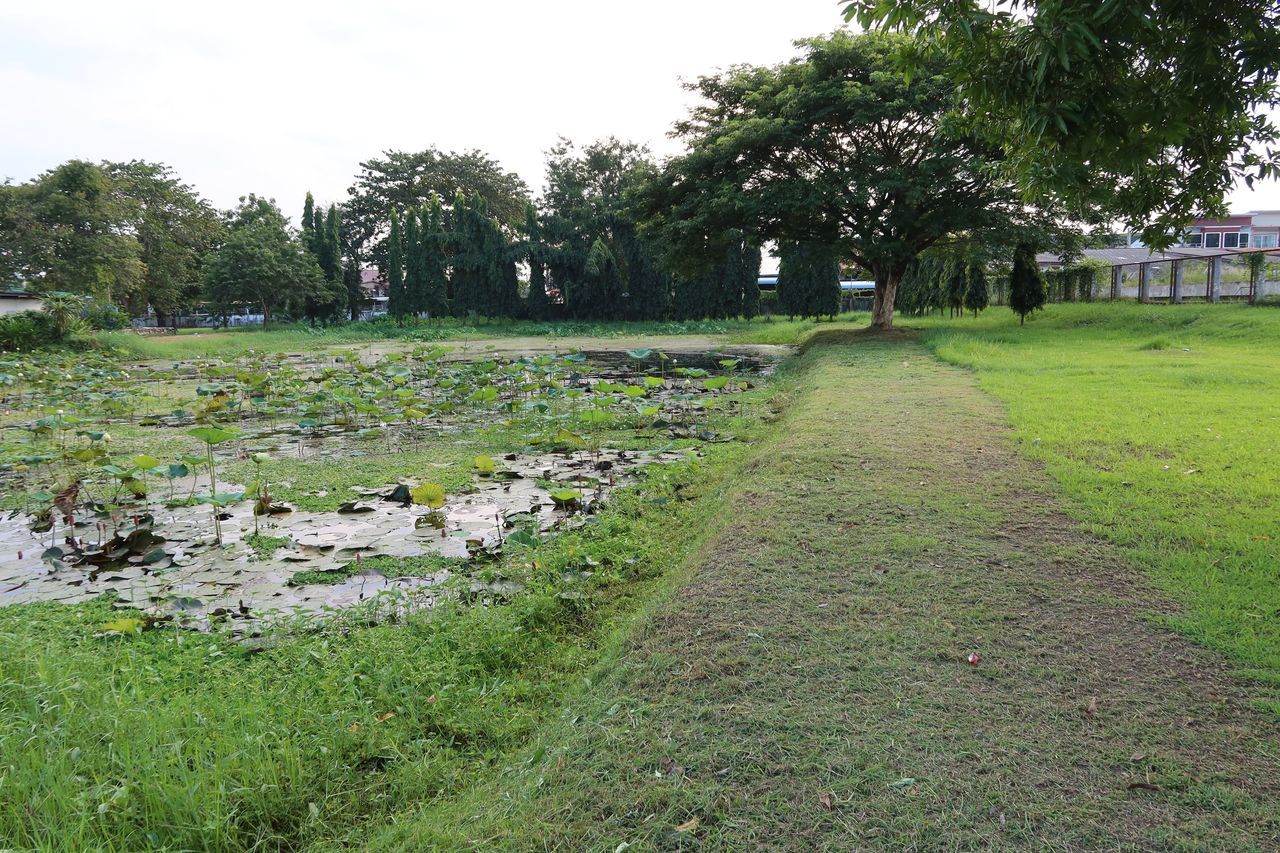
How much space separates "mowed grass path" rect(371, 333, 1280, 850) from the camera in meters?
1.84

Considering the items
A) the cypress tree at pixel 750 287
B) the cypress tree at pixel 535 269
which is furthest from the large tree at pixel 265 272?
the cypress tree at pixel 750 287

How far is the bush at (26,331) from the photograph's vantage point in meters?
18.3

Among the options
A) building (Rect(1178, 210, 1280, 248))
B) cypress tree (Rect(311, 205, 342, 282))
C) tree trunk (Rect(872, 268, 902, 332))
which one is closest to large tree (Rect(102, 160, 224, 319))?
cypress tree (Rect(311, 205, 342, 282))

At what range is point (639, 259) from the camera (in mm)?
34531

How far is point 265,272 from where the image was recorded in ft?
102

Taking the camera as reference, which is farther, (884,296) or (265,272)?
(265,272)

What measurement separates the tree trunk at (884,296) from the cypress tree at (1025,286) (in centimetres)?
386

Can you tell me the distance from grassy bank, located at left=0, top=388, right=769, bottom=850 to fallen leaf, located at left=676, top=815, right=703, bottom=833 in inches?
31.3

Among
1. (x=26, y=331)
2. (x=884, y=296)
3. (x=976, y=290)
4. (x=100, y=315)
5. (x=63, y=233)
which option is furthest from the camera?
(x=63, y=233)

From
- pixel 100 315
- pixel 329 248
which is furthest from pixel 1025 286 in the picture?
pixel 329 248

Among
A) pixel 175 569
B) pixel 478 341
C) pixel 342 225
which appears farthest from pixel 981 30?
pixel 342 225

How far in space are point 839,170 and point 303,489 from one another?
14644mm

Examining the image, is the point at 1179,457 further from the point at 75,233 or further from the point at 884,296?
the point at 75,233

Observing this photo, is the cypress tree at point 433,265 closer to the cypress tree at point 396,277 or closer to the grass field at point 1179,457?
the cypress tree at point 396,277
